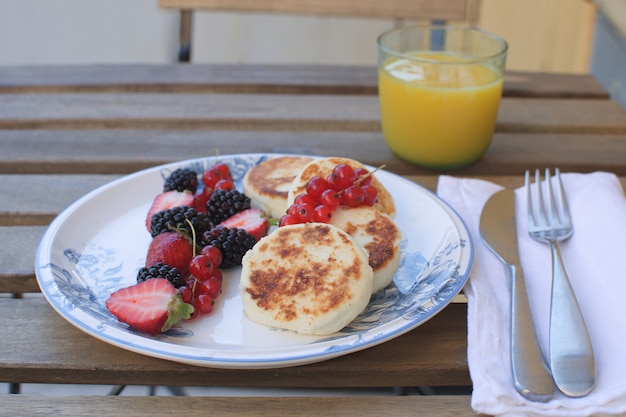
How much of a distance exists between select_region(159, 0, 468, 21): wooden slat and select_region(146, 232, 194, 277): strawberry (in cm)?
148

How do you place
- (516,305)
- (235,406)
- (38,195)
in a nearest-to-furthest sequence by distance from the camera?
1. (235,406)
2. (516,305)
3. (38,195)

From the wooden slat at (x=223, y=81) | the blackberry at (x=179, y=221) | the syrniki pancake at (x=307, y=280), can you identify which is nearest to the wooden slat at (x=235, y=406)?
the syrniki pancake at (x=307, y=280)

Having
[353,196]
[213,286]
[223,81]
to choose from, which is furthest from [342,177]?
[223,81]

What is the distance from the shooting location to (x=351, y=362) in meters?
0.91

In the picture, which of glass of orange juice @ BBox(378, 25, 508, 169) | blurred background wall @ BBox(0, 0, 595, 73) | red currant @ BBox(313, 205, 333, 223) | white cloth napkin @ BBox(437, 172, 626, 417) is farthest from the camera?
blurred background wall @ BBox(0, 0, 595, 73)

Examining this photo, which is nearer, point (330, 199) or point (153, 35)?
point (330, 199)

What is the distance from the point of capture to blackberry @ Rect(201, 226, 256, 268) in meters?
1.07

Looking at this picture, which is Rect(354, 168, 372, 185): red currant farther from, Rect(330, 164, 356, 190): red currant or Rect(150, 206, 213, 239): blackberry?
Rect(150, 206, 213, 239): blackberry

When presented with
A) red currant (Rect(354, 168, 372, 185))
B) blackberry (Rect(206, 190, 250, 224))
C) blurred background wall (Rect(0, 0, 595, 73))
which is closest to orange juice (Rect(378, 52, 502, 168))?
red currant (Rect(354, 168, 372, 185))

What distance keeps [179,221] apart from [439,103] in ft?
1.99

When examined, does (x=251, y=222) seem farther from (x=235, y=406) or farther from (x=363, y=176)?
(x=235, y=406)

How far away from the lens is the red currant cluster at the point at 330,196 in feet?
3.48

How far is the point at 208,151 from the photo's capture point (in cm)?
153

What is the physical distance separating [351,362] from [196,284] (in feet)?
0.83
